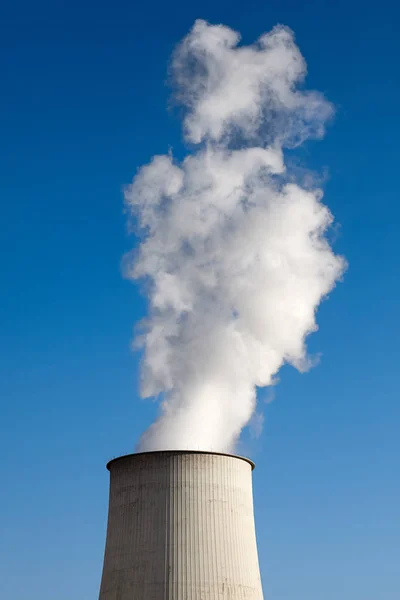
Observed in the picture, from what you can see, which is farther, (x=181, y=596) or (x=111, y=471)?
(x=111, y=471)

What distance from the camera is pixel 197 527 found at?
64.5 feet

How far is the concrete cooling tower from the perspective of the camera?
1903 centimetres

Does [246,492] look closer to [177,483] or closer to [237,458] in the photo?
[237,458]

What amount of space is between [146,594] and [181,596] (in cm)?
97

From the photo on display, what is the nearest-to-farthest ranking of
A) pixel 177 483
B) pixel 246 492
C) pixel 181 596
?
pixel 181 596, pixel 177 483, pixel 246 492

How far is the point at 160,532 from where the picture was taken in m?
19.5

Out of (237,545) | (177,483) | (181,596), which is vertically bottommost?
(181,596)

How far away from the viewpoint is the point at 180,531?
768 inches

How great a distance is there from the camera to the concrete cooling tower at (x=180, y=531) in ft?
62.4

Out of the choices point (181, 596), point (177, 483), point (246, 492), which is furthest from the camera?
point (246, 492)

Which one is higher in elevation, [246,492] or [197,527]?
[246,492]

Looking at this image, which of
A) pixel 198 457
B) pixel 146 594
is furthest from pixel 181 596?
pixel 198 457

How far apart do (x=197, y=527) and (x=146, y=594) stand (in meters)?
2.23

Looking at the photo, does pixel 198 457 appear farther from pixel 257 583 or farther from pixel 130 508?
pixel 257 583
